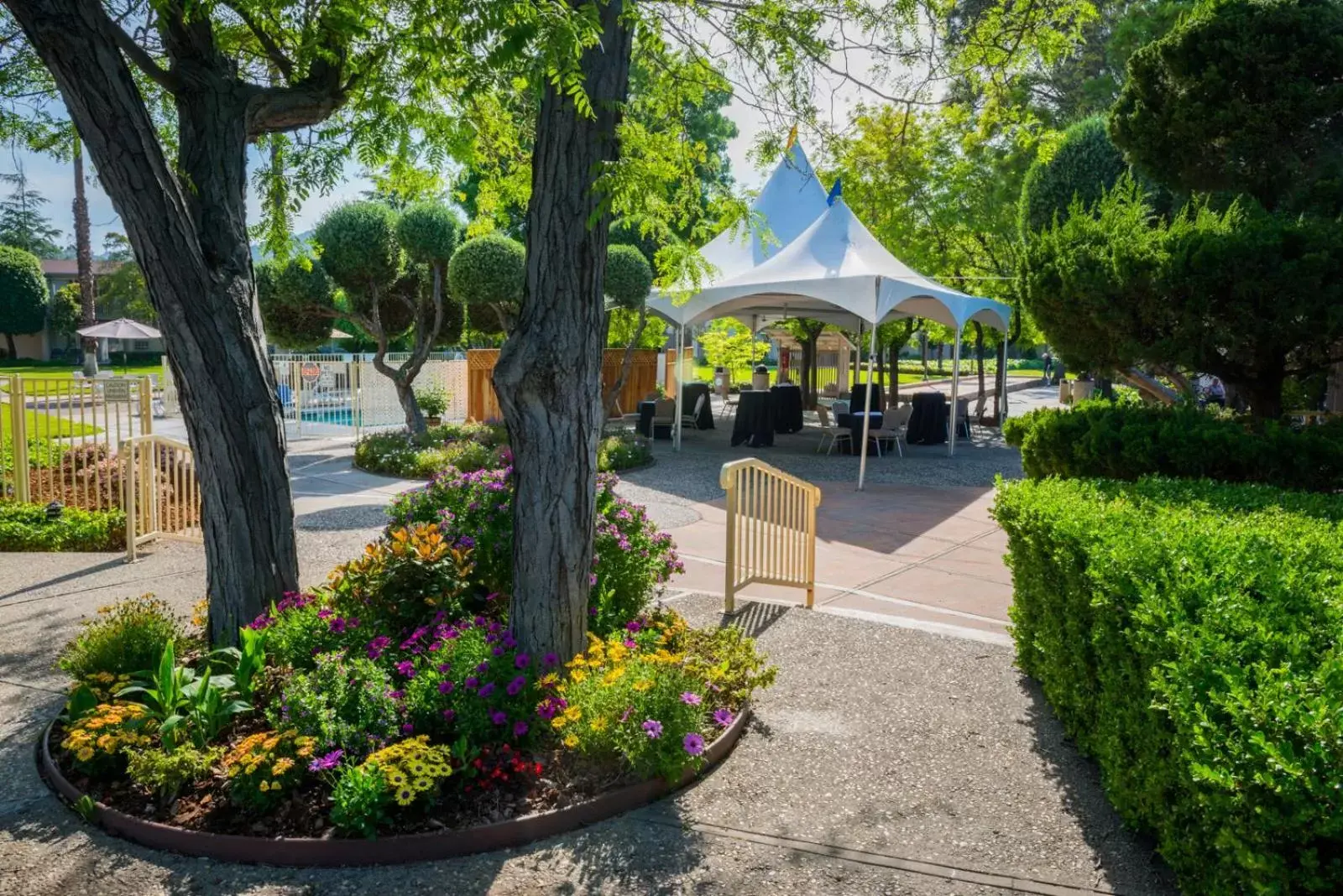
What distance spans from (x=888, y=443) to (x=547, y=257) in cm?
1263

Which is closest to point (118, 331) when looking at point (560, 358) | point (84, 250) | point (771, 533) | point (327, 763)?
point (84, 250)

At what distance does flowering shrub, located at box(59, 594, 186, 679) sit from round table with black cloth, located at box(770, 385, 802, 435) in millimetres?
13529

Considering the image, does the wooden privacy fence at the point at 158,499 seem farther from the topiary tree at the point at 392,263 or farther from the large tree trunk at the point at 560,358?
the topiary tree at the point at 392,263

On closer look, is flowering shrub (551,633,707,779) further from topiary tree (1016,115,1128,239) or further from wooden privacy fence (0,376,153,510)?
topiary tree (1016,115,1128,239)

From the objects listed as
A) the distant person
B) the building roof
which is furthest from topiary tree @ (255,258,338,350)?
the building roof

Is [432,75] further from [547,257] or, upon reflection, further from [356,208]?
[356,208]

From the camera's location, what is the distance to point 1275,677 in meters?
2.43

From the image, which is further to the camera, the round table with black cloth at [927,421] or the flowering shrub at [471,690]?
the round table with black cloth at [927,421]

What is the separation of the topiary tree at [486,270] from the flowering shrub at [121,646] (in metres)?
9.15

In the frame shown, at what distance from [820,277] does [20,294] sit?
42.1 meters

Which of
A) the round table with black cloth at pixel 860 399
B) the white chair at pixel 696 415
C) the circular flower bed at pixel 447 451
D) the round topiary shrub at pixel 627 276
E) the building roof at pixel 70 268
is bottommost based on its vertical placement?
the circular flower bed at pixel 447 451

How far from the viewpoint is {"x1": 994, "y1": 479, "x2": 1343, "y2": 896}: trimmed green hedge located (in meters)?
2.10

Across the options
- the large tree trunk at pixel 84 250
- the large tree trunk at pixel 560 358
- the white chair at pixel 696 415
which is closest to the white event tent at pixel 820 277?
the white chair at pixel 696 415

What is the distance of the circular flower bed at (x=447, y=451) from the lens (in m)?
11.7
